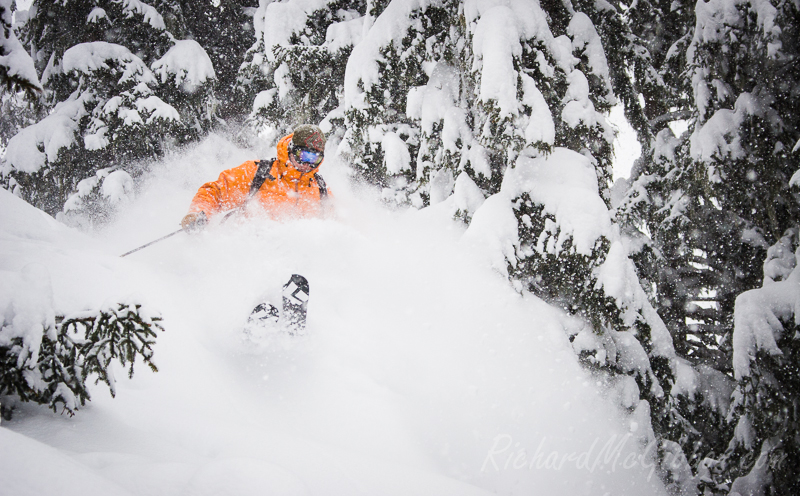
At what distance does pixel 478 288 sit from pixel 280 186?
2814 mm

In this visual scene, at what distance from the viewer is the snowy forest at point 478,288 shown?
59.5 inches

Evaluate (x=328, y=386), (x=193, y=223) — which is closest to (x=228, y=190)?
(x=193, y=223)

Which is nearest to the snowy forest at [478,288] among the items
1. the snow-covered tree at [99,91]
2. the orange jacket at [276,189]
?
the orange jacket at [276,189]

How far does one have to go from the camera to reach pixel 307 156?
443 centimetres

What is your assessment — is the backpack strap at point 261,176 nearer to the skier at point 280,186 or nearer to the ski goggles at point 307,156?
the skier at point 280,186

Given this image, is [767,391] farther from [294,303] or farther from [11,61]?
[11,61]

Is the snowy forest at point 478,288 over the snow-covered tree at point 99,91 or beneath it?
beneath

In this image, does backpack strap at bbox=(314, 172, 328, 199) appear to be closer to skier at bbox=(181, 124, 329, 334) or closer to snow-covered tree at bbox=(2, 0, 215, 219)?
skier at bbox=(181, 124, 329, 334)

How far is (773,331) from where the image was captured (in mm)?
2982

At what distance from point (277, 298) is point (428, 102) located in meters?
3.08

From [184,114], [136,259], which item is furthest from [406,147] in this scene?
[184,114]

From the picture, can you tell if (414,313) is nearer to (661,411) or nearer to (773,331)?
(661,411)

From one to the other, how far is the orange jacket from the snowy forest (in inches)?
11.6

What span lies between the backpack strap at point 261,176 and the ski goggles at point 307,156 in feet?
1.38
